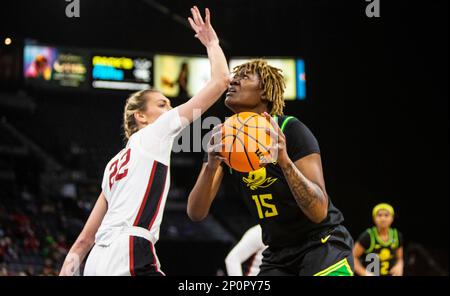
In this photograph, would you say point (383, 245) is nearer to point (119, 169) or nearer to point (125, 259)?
point (119, 169)

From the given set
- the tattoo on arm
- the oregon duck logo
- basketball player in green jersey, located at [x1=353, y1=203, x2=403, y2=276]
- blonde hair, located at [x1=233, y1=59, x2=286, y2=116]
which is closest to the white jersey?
the oregon duck logo

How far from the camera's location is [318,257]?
3.92m

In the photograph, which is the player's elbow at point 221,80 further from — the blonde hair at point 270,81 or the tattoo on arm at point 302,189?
the tattoo on arm at point 302,189

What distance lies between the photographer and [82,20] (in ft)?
63.4

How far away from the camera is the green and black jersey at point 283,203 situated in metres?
3.94

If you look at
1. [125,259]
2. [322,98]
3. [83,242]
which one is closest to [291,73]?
[322,98]

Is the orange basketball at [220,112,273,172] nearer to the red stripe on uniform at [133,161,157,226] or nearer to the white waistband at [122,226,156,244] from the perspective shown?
the red stripe on uniform at [133,161,157,226]

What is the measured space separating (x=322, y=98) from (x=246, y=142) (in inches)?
631

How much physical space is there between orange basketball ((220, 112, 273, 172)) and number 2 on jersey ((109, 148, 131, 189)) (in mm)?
573

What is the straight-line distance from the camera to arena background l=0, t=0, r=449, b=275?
1819cm

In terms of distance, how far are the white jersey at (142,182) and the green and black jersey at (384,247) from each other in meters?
5.96

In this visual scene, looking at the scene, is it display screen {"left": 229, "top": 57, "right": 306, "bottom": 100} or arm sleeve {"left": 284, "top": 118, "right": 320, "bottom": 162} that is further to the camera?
display screen {"left": 229, "top": 57, "right": 306, "bottom": 100}

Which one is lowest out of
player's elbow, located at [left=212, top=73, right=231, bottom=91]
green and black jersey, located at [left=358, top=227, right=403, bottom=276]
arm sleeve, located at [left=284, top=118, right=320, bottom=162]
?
green and black jersey, located at [left=358, top=227, right=403, bottom=276]
